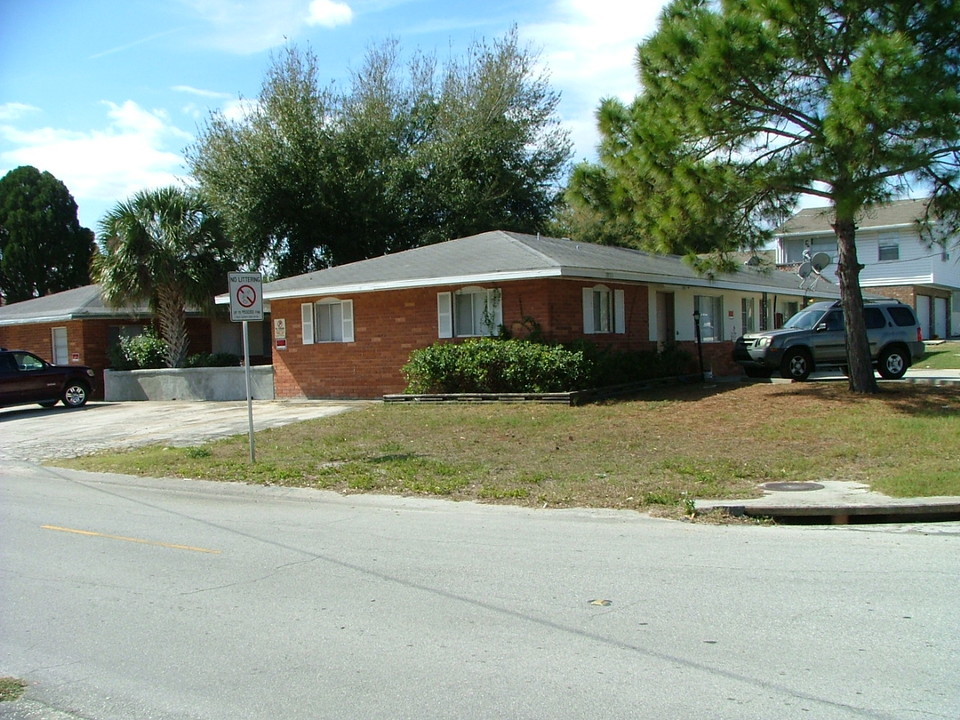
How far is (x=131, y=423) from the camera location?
20.3 metres

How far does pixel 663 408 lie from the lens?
1698 cm

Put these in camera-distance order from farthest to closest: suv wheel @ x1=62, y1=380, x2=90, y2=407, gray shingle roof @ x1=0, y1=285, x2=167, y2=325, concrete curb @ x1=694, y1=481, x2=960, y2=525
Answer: gray shingle roof @ x1=0, y1=285, x2=167, y2=325, suv wheel @ x1=62, y1=380, x2=90, y2=407, concrete curb @ x1=694, y1=481, x2=960, y2=525

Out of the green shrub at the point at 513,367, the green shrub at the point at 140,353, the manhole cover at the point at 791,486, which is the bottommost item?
the manhole cover at the point at 791,486

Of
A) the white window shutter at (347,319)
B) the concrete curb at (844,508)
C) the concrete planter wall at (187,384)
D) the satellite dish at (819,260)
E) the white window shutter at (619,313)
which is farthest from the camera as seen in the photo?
the concrete planter wall at (187,384)

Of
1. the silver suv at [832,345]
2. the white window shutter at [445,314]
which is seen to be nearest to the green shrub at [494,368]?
the white window shutter at [445,314]

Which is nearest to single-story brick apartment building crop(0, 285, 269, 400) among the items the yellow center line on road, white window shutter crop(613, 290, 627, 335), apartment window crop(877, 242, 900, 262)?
white window shutter crop(613, 290, 627, 335)

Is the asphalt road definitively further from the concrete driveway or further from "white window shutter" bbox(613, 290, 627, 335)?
"white window shutter" bbox(613, 290, 627, 335)

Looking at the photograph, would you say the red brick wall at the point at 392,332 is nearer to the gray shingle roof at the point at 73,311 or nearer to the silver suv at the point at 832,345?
the silver suv at the point at 832,345

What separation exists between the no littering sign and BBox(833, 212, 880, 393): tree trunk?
10536 millimetres

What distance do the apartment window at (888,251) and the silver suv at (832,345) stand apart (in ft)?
75.1

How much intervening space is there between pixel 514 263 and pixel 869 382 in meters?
7.75

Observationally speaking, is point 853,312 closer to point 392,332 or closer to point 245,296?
point 392,332

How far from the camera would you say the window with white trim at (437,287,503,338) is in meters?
20.5

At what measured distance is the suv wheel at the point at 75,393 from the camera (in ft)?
79.2
